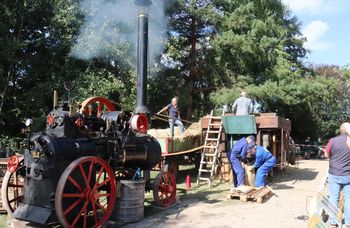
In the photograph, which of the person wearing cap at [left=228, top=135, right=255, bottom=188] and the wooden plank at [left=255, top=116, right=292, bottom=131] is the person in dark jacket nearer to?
the person wearing cap at [left=228, top=135, right=255, bottom=188]

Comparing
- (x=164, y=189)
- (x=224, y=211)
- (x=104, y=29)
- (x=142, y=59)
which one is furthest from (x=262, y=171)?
(x=104, y=29)

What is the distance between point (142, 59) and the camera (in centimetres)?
805

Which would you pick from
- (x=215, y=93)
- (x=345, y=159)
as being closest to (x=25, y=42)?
(x=215, y=93)

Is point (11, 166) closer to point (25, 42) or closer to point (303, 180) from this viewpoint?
point (303, 180)

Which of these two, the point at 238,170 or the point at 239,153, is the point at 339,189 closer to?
the point at 238,170

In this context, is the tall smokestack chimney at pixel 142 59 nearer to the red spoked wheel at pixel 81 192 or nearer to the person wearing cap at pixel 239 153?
the red spoked wheel at pixel 81 192

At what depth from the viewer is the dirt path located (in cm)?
667

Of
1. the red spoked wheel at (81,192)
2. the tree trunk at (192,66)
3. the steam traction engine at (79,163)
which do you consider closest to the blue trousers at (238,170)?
the steam traction engine at (79,163)

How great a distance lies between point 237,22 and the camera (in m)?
18.0

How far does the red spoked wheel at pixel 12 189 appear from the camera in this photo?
21.0 ft

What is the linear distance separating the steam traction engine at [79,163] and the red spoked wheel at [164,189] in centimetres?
3

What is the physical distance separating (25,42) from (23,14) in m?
1.06

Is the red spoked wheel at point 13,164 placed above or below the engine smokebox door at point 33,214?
above

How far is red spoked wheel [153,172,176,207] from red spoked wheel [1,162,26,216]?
230 centimetres
